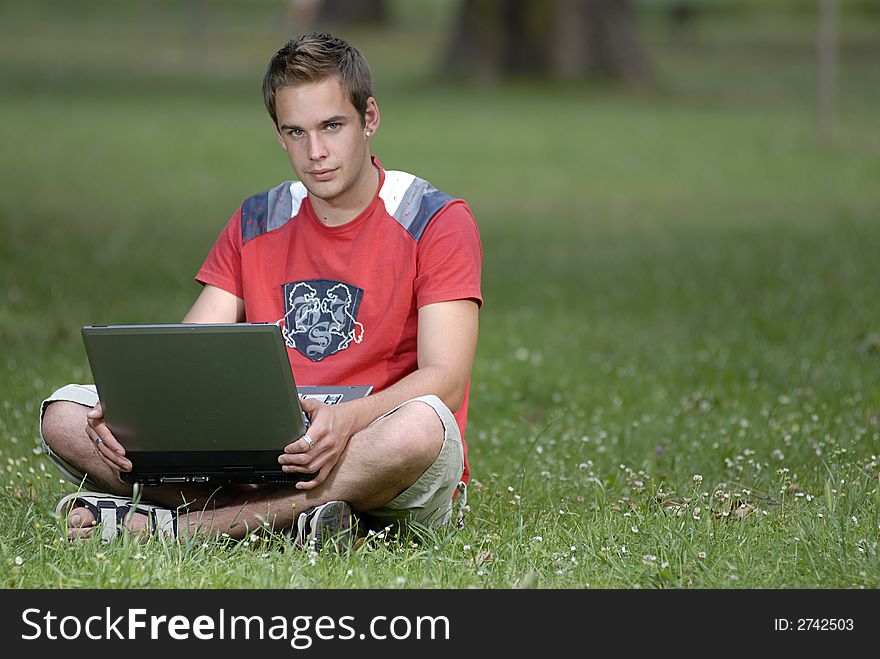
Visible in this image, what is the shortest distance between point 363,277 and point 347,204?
0.86ft

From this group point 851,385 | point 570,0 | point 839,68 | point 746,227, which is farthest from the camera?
point 839,68

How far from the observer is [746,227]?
1267 cm

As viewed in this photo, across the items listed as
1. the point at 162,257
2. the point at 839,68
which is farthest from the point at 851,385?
the point at 839,68

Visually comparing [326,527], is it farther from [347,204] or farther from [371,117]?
[371,117]

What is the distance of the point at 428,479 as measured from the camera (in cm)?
441

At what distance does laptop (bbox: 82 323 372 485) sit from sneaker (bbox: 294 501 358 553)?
0.12m

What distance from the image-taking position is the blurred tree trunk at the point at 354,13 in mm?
41875

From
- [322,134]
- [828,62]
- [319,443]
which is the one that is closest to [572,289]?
[322,134]

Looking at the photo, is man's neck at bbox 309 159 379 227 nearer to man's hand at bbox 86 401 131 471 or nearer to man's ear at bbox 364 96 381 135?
man's ear at bbox 364 96 381 135

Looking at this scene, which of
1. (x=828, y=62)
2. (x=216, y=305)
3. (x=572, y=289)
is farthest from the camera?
(x=828, y=62)

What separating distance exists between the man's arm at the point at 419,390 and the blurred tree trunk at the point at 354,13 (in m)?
38.1

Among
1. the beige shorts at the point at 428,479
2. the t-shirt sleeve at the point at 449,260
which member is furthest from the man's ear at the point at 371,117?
the beige shorts at the point at 428,479

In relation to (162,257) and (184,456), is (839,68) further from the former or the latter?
(184,456)
